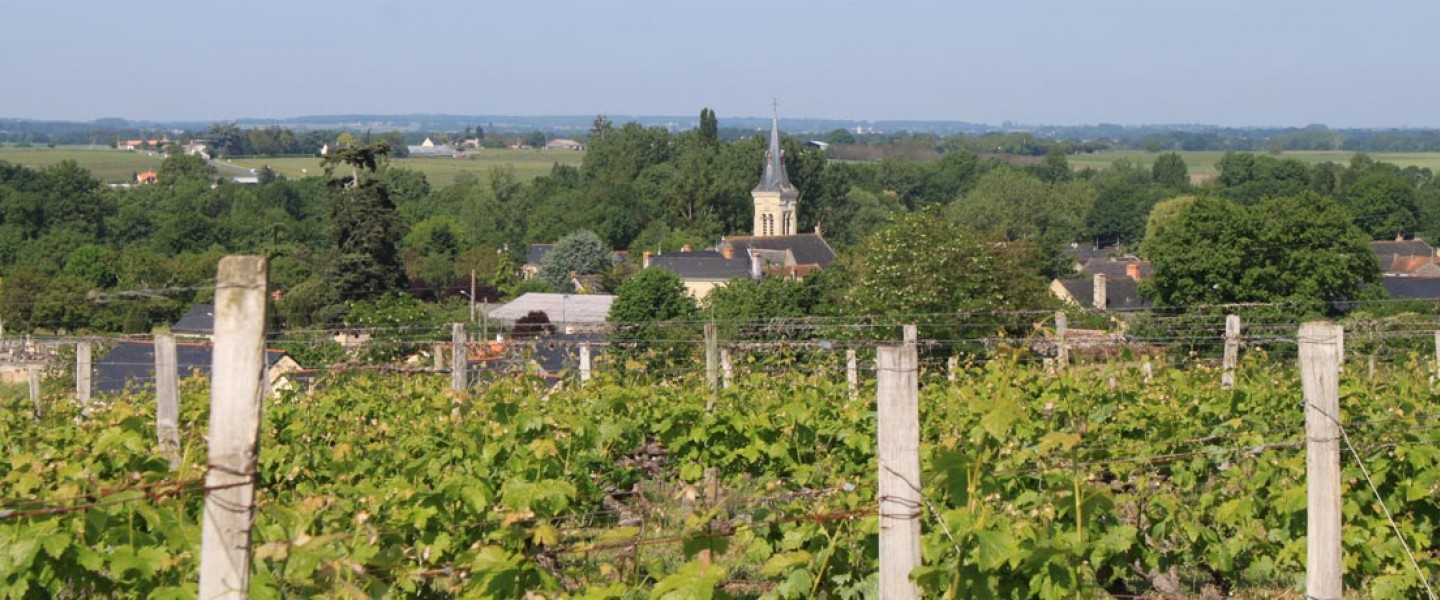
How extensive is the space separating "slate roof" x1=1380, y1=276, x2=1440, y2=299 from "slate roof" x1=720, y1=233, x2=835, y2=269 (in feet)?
107

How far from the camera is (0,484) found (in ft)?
20.4

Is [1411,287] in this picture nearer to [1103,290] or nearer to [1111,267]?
[1103,290]

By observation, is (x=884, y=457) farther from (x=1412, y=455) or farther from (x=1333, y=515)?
(x=1412, y=455)

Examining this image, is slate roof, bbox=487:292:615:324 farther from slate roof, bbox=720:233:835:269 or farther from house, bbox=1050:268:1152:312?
slate roof, bbox=720:233:835:269

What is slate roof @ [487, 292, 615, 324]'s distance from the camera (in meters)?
52.7

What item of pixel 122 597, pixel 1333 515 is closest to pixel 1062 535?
pixel 1333 515

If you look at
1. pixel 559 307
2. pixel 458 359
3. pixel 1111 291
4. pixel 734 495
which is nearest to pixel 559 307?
pixel 559 307

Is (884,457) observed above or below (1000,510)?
above

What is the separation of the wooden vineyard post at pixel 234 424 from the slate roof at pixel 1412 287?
51.5 metres

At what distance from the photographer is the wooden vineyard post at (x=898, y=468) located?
4.27 meters

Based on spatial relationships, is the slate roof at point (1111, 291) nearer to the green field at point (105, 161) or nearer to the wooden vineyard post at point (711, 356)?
the wooden vineyard post at point (711, 356)

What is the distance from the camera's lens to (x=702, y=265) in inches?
2837

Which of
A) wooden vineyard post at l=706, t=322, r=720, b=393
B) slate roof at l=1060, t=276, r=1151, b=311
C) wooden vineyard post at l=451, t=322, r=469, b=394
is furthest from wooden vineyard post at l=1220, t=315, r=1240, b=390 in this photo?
slate roof at l=1060, t=276, r=1151, b=311

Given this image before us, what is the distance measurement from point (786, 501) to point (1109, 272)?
2687 inches
